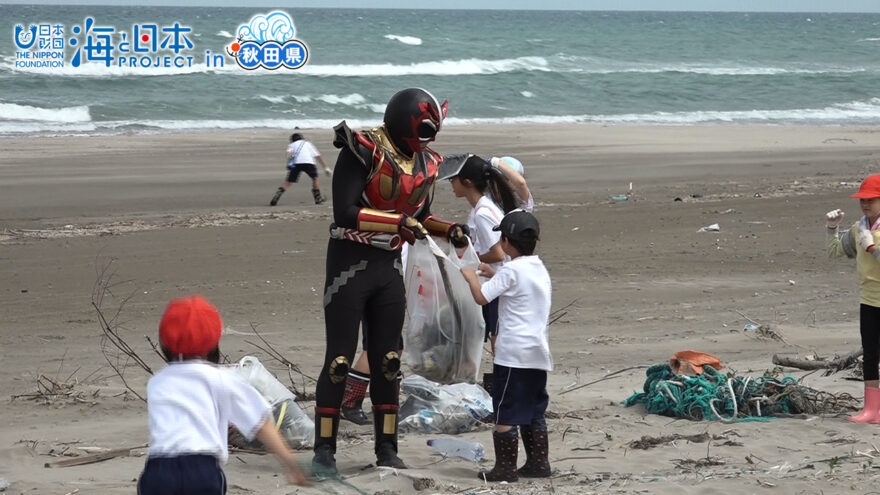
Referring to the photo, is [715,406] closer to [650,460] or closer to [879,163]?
[650,460]

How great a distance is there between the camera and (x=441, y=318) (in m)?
6.00

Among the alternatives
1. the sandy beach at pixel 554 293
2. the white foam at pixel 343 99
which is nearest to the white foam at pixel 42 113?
the sandy beach at pixel 554 293

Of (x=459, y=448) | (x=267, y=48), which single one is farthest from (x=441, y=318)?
(x=267, y=48)

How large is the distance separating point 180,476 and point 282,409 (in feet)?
7.80

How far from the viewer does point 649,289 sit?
10.7 m

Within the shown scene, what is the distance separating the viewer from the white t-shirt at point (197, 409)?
364 centimetres

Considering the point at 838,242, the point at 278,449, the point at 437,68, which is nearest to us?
the point at 278,449

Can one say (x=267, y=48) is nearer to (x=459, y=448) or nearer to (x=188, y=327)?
(x=459, y=448)

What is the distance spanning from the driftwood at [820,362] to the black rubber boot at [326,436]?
11.9 feet

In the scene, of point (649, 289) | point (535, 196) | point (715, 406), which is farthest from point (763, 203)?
point (715, 406)

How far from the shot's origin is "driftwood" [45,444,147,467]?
18.6 feet

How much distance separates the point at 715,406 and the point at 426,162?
7.67ft

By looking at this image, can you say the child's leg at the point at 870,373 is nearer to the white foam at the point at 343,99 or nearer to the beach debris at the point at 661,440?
the beach debris at the point at 661,440

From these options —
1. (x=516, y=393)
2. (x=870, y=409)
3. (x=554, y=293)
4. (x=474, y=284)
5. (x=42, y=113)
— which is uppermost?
(x=474, y=284)
